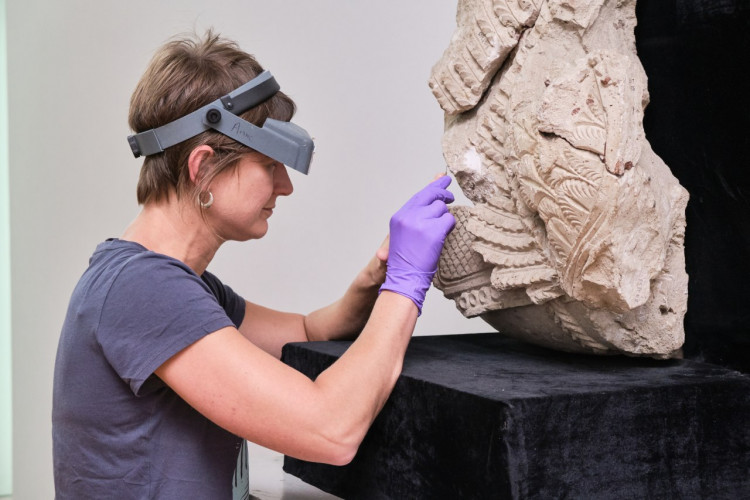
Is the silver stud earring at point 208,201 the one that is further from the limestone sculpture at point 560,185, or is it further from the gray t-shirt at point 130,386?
the limestone sculpture at point 560,185

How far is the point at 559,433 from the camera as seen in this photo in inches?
55.3

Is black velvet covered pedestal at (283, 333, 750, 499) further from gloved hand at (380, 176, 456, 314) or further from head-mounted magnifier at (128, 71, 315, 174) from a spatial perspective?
head-mounted magnifier at (128, 71, 315, 174)

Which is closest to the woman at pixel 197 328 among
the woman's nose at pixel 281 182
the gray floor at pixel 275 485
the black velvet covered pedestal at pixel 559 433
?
the woman's nose at pixel 281 182

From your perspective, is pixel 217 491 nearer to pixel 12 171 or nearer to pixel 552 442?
pixel 552 442

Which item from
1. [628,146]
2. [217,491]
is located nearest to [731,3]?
[628,146]

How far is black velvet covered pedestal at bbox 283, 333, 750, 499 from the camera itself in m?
1.38

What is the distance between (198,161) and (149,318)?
33cm

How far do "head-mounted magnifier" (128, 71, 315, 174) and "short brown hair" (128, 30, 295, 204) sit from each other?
17mm

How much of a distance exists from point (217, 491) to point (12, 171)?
2.71m

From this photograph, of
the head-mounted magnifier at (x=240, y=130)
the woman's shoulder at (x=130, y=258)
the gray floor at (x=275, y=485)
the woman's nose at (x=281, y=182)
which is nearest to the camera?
the woman's shoulder at (x=130, y=258)

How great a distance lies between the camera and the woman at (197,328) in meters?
1.44

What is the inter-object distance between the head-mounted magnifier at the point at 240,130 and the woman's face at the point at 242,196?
0.04 meters

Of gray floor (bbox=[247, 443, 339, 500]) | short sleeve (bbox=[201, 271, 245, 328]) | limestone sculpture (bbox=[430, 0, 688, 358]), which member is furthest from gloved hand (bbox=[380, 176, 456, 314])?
gray floor (bbox=[247, 443, 339, 500])

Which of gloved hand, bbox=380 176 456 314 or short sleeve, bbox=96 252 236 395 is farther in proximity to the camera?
gloved hand, bbox=380 176 456 314
